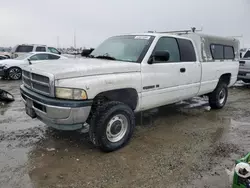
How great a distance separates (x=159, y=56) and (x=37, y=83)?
2.14 m

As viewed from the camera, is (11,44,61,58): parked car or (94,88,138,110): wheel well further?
(11,44,61,58): parked car

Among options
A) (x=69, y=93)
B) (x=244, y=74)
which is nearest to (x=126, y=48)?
(x=69, y=93)

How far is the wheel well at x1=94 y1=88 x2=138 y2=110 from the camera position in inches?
150

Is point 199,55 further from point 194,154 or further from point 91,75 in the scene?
point 91,75

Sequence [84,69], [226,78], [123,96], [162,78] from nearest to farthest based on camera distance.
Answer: [84,69] → [123,96] → [162,78] → [226,78]

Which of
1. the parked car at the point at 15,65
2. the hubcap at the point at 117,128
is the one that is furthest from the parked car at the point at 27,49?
the hubcap at the point at 117,128

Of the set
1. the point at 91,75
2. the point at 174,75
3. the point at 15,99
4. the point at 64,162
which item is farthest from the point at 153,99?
the point at 15,99

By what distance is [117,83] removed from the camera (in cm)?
367

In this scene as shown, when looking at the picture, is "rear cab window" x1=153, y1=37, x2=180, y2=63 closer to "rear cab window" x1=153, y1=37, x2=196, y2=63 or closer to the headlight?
"rear cab window" x1=153, y1=37, x2=196, y2=63

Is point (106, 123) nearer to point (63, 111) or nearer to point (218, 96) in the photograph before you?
point (63, 111)

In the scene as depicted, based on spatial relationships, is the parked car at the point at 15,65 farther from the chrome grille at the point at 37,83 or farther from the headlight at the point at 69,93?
the headlight at the point at 69,93

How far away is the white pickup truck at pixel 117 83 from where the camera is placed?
3.30 metres

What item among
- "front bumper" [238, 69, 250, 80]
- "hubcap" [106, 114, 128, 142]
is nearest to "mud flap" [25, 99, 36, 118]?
"hubcap" [106, 114, 128, 142]

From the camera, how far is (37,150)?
3.84 m
